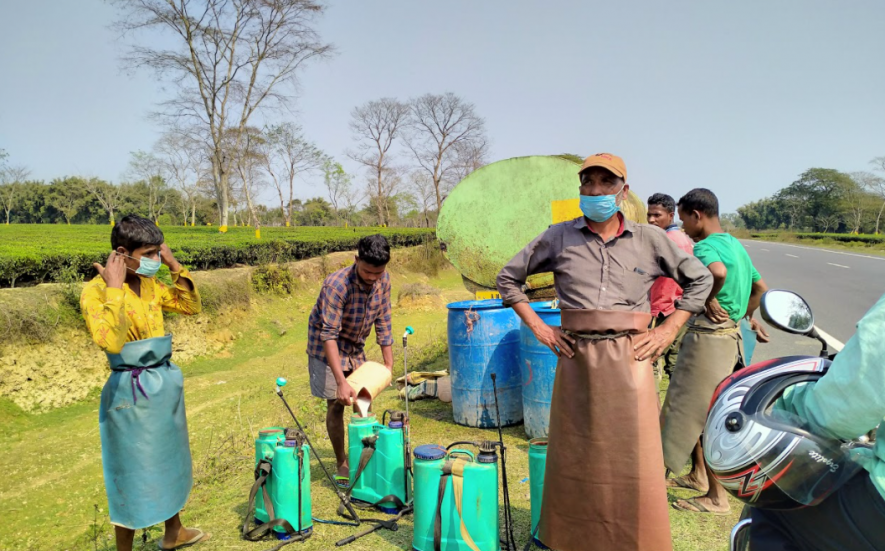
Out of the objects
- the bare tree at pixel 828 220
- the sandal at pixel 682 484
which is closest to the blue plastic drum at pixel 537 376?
the sandal at pixel 682 484

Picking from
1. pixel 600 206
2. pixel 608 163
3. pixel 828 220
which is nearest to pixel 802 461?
pixel 600 206

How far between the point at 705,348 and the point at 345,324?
2.45 m

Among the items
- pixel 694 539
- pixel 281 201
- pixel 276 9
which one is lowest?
pixel 694 539

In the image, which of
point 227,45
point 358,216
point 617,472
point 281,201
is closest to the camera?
point 617,472

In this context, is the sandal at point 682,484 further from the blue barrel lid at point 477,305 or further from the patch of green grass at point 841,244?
the patch of green grass at point 841,244

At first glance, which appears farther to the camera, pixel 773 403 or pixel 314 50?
pixel 314 50

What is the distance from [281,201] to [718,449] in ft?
154

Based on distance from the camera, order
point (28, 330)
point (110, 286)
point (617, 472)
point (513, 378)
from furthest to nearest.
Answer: point (28, 330)
point (513, 378)
point (110, 286)
point (617, 472)

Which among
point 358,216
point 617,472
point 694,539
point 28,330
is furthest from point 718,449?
point 358,216

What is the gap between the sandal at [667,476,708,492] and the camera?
397 centimetres

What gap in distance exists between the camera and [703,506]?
11.9 feet

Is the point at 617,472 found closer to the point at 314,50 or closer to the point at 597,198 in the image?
the point at 597,198

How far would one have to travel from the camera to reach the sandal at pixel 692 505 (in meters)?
3.60

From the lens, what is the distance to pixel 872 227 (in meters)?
50.3
